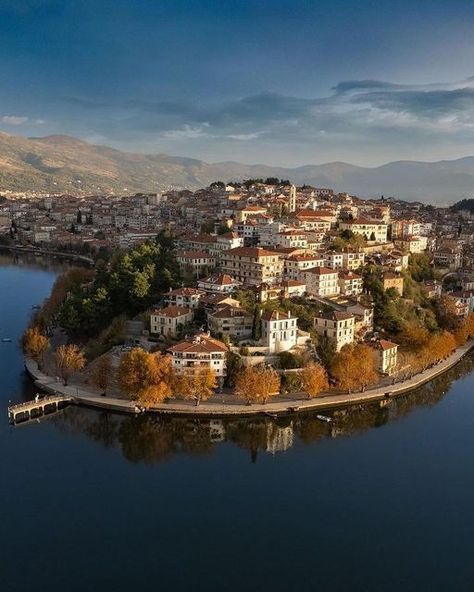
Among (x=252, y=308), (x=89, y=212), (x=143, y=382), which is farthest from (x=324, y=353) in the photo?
(x=89, y=212)

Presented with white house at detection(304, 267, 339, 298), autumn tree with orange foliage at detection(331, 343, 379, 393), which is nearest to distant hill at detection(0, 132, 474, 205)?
white house at detection(304, 267, 339, 298)

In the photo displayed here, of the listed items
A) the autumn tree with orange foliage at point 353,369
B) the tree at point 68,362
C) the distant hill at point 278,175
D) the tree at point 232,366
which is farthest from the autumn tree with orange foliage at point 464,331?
the distant hill at point 278,175

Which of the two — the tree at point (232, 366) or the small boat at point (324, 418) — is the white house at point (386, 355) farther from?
the tree at point (232, 366)

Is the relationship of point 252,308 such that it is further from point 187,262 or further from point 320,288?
point 187,262

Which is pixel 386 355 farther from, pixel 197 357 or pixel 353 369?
pixel 197 357

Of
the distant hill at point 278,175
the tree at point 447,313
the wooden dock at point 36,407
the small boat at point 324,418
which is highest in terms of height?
the distant hill at point 278,175

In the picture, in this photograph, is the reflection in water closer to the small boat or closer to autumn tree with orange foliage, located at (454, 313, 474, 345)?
the small boat
